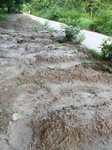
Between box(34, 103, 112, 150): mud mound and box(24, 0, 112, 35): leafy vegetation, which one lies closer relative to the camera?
Answer: box(34, 103, 112, 150): mud mound

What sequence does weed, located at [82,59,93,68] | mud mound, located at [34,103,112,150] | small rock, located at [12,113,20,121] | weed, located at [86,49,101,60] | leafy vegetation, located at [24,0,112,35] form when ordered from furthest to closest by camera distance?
1. leafy vegetation, located at [24,0,112,35]
2. weed, located at [86,49,101,60]
3. weed, located at [82,59,93,68]
4. small rock, located at [12,113,20,121]
5. mud mound, located at [34,103,112,150]

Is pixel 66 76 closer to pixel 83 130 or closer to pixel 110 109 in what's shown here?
pixel 110 109

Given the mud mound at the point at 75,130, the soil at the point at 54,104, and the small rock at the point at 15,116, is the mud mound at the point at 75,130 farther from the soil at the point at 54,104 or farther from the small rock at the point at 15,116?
the small rock at the point at 15,116

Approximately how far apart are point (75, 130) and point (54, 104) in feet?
2.50

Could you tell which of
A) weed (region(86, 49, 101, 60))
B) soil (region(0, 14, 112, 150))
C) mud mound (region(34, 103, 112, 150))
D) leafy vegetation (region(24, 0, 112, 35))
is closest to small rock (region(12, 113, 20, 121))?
soil (region(0, 14, 112, 150))


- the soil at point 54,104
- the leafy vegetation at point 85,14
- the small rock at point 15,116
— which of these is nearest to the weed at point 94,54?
the soil at point 54,104

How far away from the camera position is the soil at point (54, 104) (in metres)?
2.07

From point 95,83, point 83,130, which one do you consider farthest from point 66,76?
point 83,130

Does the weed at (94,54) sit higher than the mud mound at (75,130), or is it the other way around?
the mud mound at (75,130)

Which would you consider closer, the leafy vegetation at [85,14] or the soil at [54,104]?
the soil at [54,104]

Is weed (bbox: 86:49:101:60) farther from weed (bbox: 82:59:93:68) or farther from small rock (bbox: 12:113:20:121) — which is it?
small rock (bbox: 12:113:20:121)

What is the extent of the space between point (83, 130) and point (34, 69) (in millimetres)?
2423

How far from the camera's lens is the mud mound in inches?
79.3

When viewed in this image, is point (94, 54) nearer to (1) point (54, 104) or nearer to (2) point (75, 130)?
(1) point (54, 104)
